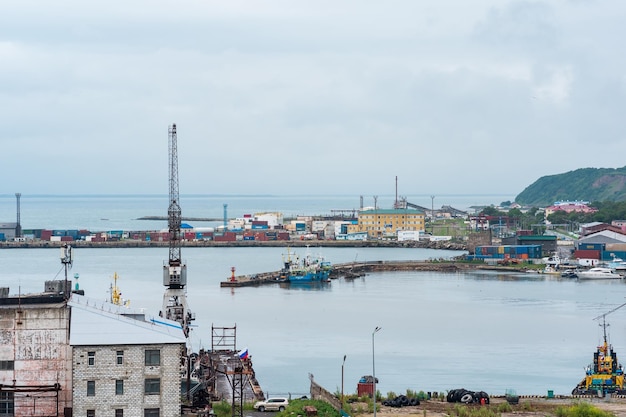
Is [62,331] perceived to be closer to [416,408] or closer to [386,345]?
[416,408]

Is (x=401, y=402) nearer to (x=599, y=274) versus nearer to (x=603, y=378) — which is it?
(x=603, y=378)

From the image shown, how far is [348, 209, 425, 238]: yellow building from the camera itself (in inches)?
3243

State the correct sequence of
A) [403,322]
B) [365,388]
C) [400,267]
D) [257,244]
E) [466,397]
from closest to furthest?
[466,397] < [365,388] < [403,322] < [400,267] < [257,244]

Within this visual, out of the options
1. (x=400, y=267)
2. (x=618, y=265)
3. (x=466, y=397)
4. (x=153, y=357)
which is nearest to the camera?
(x=153, y=357)

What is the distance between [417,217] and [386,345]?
55.8 m

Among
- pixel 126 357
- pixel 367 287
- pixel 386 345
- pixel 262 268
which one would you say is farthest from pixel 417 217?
pixel 126 357

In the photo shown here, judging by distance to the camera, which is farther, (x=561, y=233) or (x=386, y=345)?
(x=561, y=233)

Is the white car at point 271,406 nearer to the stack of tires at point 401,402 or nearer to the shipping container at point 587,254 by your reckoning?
the stack of tires at point 401,402

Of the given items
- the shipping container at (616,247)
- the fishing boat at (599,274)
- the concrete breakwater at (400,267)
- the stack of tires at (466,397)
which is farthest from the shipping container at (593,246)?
the stack of tires at (466,397)

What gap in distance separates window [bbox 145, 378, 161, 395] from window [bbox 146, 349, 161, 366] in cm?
18

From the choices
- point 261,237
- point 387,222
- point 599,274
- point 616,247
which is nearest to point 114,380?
point 599,274

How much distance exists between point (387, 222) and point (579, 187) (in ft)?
334

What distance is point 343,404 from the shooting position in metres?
16.3

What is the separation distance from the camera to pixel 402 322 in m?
32.8
